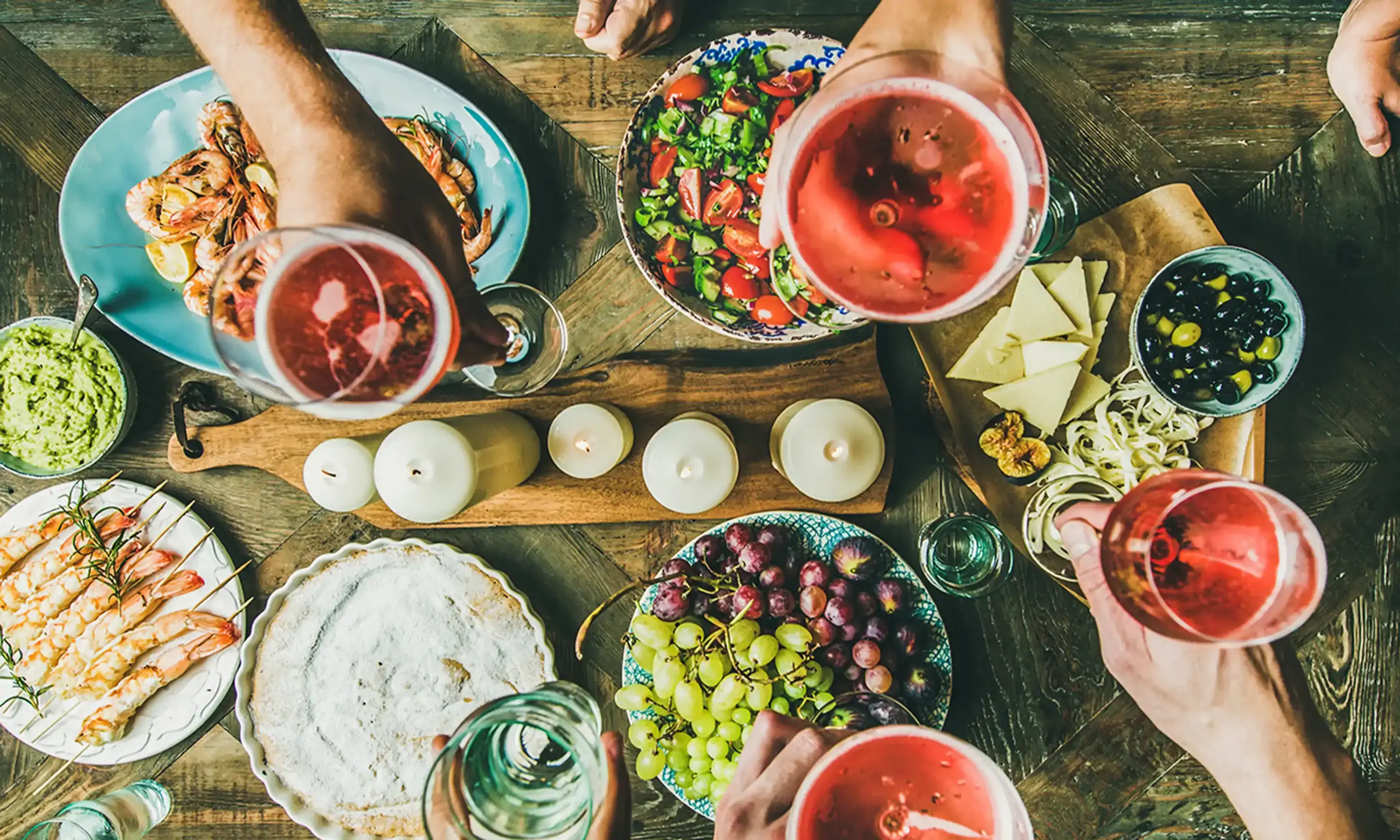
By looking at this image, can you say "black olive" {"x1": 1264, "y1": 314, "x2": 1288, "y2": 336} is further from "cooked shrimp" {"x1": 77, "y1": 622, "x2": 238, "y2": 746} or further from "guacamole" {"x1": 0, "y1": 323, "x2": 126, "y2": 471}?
"guacamole" {"x1": 0, "y1": 323, "x2": 126, "y2": 471}

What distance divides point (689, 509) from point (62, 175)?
1.25m

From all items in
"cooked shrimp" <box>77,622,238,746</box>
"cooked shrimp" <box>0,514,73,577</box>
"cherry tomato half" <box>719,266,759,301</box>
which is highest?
"cherry tomato half" <box>719,266,759,301</box>

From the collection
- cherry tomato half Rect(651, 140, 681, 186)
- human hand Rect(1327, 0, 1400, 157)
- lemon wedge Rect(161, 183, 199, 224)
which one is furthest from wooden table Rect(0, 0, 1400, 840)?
lemon wedge Rect(161, 183, 199, 224)

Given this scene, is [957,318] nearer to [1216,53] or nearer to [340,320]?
[1216,53]

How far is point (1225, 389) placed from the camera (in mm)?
1234

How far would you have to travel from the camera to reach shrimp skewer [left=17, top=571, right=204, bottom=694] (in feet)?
4.62

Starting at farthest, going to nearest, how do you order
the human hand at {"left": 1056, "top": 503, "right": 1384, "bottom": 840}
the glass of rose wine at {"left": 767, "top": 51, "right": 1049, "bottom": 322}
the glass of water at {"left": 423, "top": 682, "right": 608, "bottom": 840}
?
the human hand at {"left": 1056, "top": 503, "right": 1384, "bottom": 840}
the glass of water at {"left": 423, "top": 682, "right": 608, "bottom": 840}
the glass of rose wine at {"left": 767, "top": 51, "right": 1049, "bottom": 322}

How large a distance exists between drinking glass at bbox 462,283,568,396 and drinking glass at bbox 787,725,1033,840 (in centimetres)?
72

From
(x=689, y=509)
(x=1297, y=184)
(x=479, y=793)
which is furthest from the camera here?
(x=1297, y=184)

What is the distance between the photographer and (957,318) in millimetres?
1319

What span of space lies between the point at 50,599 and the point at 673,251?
120 centimetres

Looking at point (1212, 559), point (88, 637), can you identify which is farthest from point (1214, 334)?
point (88, 637)

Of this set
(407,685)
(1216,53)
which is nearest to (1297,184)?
(1216,53)

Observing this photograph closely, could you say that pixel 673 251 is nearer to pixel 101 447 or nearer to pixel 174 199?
pixel 174 199
